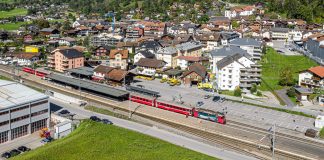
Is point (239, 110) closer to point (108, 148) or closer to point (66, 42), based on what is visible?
point (108, 148)

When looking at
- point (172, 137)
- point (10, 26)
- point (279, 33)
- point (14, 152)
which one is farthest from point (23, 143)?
point (10, 26)

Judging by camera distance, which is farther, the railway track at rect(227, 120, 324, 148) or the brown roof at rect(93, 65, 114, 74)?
the brown roof at rect(93, 65, 114, 74)

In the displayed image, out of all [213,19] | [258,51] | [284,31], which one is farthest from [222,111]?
[213,19]

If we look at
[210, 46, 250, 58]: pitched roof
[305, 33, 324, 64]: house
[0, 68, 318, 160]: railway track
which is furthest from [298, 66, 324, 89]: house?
[0, 68, 318, 160]: railway track

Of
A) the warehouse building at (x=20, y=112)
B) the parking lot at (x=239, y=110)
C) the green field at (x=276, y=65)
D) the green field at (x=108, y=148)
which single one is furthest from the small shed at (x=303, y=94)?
the warehouse building at (x=20, y=112)

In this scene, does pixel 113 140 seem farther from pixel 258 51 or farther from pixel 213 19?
pixel 213 19

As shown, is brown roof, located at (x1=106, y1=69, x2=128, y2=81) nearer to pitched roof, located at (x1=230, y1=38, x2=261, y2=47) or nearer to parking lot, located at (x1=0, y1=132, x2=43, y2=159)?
parking lot, located at (x1=0, y1=132, x2=43, y2=159)
